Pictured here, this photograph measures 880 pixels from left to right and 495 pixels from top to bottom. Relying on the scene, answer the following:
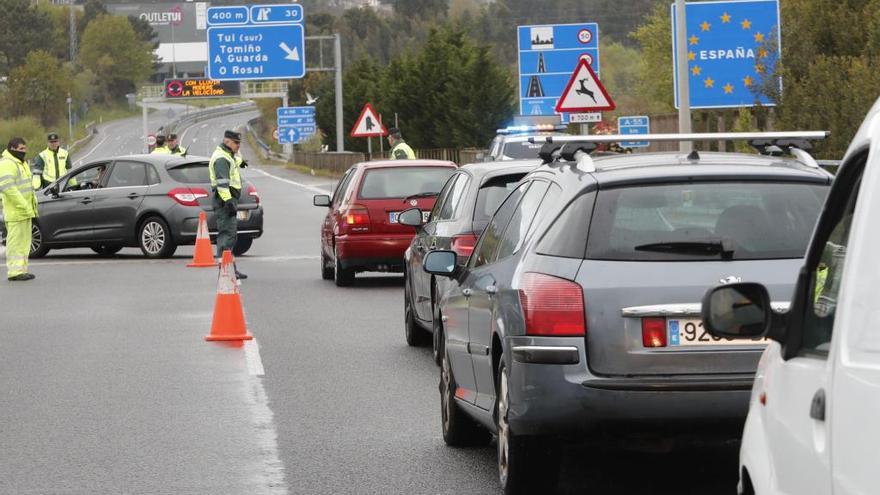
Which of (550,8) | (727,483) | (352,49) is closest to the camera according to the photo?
(727,483)

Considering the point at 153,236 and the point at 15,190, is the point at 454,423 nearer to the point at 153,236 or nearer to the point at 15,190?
the point at 15,190

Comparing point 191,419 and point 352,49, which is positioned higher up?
point 352,49

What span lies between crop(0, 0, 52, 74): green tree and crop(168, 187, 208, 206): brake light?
511 feet

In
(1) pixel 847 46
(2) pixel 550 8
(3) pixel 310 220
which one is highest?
(2) pixel 550 8

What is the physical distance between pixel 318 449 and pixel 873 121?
5.69 metres

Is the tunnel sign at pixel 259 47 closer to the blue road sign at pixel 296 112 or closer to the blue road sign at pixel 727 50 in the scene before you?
the blue road sign at pixel 296 112

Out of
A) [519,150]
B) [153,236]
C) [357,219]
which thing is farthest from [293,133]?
[357,219]

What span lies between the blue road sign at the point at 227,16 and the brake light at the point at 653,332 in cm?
5162

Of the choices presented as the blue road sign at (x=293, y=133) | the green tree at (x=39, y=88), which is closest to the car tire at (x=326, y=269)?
the blue road sign at (x=293, y=133)

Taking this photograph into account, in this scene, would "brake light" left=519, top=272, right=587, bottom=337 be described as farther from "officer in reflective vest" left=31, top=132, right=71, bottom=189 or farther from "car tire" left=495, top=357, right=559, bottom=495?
"officer in reflective vest" left=31, top=132, right=71, bottom=189

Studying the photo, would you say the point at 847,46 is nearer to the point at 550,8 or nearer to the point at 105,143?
the point at 105,143

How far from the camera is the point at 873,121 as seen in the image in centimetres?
374

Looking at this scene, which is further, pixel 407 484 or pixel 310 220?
pixel 310 220

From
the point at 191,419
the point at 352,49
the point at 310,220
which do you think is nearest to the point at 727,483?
the point at 191,419
